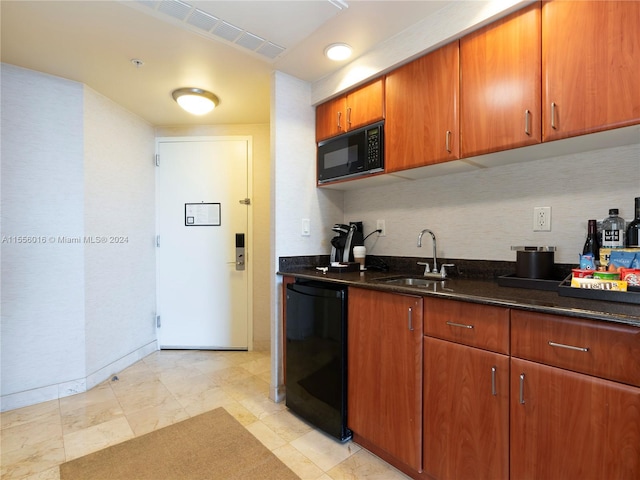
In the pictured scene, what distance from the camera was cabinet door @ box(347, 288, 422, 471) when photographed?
143 centimetres

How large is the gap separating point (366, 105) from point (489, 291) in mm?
1383

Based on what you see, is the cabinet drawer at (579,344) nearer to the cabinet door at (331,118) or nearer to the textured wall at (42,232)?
the cabinet door at (331,118)

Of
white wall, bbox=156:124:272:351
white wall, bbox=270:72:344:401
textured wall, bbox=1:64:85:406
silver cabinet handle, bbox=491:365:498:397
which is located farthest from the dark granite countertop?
textured wall, bbox=1:64:85:406

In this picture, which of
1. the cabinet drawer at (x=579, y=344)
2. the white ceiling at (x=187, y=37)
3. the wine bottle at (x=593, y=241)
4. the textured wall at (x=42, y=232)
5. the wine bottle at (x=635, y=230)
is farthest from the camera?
the textured wall at (x=42, y=232)

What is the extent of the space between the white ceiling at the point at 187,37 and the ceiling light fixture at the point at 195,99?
0.25 feet

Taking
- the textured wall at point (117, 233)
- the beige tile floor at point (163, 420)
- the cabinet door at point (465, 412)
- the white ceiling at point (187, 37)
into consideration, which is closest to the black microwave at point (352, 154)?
the white ceiling at point (187, 37)

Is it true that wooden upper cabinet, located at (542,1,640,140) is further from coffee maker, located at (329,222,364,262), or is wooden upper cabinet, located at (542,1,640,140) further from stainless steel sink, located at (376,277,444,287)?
coffee maker, located at (329,222,364,262)

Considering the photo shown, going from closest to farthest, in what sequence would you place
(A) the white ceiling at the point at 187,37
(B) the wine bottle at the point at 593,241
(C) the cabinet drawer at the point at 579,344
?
(C) the cabinet drawer at the point at 579,344, (B) the wine bottle at the point at 593,241, (A) the white ceiling at the point at 187,37

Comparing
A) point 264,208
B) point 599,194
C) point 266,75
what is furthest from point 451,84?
point 264,208

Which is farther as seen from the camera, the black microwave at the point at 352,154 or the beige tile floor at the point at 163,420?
the black microwave at the point at 352,154

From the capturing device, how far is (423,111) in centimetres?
178

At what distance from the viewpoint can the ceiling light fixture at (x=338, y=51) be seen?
6.39 feet

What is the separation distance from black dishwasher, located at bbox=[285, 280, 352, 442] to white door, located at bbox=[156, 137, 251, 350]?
137 cm

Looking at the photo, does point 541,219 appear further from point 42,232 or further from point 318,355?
point 42,232
